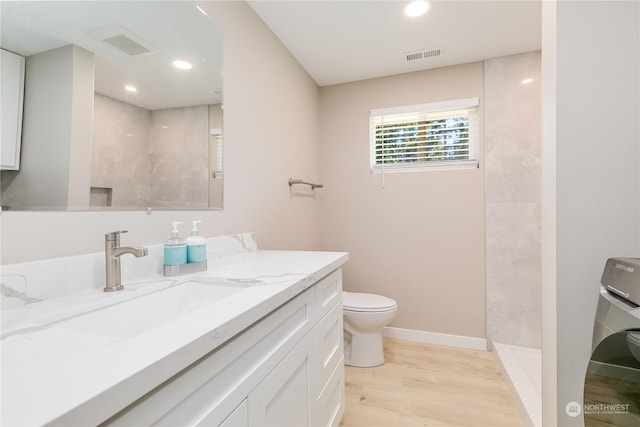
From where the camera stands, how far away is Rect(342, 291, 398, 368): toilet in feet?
6.53

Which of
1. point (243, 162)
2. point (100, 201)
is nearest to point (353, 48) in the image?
point (243, 162)

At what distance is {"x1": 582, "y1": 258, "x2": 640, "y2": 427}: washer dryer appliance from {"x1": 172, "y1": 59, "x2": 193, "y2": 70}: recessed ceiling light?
1.65 meters

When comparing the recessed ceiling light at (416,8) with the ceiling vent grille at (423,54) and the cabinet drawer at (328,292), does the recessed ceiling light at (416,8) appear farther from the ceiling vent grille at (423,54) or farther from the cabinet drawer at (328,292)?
the cabinet drawer at (328,292)

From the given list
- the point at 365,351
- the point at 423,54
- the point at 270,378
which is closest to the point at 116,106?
the point at 270,378

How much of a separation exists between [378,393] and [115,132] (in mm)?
1873

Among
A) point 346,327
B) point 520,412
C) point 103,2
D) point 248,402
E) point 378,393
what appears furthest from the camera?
point 346,327

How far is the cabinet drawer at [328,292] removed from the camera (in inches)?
45.0

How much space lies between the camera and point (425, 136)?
8.13 ft

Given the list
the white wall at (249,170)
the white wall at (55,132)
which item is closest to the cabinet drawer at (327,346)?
the white wall at (249,170)

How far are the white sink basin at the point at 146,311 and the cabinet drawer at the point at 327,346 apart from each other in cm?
43

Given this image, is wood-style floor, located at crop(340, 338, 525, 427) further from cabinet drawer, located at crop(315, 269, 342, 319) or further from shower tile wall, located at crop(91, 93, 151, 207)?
shower tile wall, located at crop(91, 93, 151, 207)

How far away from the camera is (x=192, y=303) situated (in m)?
0.94

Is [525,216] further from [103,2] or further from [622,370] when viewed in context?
[103,2]

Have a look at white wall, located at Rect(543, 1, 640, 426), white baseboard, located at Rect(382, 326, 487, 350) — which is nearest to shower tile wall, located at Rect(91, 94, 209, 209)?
white wall, located at Rect(543, 1, 640, 426)
